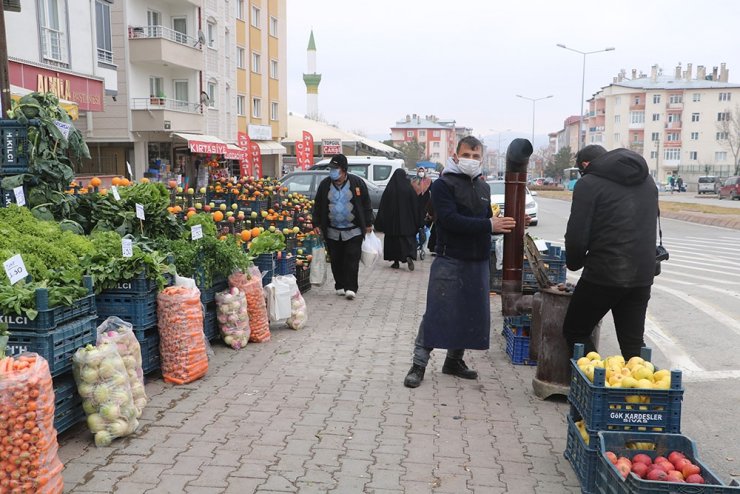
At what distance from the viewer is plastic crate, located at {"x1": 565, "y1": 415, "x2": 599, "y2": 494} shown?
3564 millimetres

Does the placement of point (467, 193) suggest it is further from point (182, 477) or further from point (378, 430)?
point (182, 477)

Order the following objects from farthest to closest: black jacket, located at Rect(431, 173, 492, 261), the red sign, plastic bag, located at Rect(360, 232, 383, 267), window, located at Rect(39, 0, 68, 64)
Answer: window, located at Rect(39, 0, 68, 64), the red sign, plastic bag, located at Rect(360, 232, 383, 267), black jacket, located at Rect(431, 173, 492, 261)

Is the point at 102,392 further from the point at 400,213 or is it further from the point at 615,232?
the point at 400,213

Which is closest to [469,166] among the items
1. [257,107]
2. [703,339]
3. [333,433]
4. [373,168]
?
[333,433]

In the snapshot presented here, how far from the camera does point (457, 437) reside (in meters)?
4.55

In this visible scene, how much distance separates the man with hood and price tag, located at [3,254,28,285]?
363cm

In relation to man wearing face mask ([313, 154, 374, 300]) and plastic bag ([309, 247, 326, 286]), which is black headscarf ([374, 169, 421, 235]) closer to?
plastic bag ([309, 247, 326, 286])

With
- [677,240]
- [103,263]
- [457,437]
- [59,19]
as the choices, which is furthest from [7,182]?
[677,240]

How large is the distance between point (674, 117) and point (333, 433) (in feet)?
364

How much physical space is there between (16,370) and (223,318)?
3.11 meters

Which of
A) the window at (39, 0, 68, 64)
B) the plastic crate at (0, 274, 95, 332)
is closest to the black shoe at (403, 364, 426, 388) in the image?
the plastic crate at (0, 274, 95, 332)

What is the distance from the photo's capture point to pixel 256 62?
43.5m

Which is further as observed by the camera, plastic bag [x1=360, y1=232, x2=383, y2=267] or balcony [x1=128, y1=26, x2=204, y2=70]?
balcony [x1=128, y1=26, x2=204, y2=70]

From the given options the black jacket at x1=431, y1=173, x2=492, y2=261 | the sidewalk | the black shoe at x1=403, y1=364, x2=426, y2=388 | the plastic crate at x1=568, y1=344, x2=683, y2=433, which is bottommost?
the sidewalk
